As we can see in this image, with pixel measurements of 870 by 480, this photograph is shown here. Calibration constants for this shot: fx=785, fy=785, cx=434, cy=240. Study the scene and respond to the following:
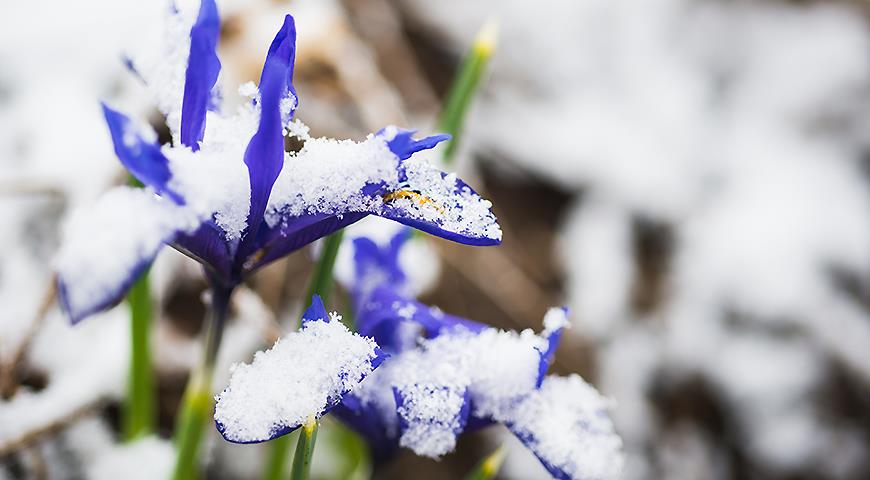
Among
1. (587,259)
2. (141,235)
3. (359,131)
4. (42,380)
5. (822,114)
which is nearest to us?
(141,235)

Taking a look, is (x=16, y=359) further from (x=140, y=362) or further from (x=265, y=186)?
(x=265, y=186)

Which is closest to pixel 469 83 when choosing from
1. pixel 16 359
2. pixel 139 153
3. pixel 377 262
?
pixel 377 262

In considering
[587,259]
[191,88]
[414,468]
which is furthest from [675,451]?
[191,88]

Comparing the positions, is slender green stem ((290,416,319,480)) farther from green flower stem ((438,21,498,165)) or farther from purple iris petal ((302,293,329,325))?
green flower stem ((438,21,498,165))

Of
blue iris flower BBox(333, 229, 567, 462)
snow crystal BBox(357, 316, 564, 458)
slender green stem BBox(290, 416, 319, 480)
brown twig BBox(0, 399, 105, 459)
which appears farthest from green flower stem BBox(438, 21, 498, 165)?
brown twig BBox(0, 399, 105, 459)

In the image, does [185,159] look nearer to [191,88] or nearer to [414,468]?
[191,88]

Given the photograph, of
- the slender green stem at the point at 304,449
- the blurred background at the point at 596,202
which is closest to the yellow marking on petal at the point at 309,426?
the slender green stem at the point at 304,449
